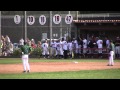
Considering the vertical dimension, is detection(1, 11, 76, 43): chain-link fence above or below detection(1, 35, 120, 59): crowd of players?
above

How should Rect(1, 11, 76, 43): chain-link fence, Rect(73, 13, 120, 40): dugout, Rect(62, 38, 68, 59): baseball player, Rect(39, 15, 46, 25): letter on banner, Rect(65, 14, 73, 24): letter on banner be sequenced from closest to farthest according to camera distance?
Rect(62, 38, 68, 59): baseball player, Rect(73, 13, 120, 40): dugout, Rect(65, 14, 73, 24): letter on banner, Rect(39, 15, 46, 25): letter on banner, Rect(1, 11, 76, 43): chain-link fence

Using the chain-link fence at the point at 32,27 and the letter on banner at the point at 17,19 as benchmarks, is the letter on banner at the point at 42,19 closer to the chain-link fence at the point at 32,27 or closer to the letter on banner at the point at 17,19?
the chain-link fence at the point at 32,27

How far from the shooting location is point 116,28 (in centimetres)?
3481

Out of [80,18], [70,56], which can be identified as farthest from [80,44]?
[80,18]

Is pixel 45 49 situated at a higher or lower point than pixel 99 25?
lower

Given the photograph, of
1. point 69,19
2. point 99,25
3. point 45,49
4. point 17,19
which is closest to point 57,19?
point 69,19

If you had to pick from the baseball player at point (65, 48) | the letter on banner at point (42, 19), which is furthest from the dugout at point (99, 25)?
the letter on banner at point (42, 19)

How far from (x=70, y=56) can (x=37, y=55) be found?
11.5 ft

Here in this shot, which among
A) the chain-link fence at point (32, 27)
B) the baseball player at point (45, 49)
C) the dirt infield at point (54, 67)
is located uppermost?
the chain-link fence at point (32, 27)

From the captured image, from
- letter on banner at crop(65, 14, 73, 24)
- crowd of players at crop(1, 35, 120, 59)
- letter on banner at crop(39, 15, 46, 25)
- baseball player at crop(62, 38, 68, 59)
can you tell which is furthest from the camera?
letter on banner at crop(39, 15, 46, 25)

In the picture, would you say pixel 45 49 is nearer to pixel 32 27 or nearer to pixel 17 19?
pixel 32 27

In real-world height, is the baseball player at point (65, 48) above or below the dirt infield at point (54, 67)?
above

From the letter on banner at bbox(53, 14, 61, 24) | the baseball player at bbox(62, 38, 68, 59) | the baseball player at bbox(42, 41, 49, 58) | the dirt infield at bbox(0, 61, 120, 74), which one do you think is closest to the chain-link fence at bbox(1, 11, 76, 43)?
the letter on banner at bbox(53, 14, 61, 24)

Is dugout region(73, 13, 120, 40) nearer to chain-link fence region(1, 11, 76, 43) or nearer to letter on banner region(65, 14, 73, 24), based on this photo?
letter on banner region(65, 14, 73, 24)
